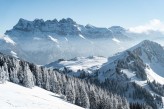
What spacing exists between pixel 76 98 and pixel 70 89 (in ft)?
15.6

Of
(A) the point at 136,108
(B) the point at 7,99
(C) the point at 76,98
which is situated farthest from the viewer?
(A) the point at 136,108

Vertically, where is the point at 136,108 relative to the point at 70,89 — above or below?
below

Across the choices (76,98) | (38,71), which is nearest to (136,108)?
(76,98)

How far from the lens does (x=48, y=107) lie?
87688 mm

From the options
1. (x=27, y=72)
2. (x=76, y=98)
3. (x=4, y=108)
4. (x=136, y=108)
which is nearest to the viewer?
(x=4, y=108)

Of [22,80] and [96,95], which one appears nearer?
[22,80]

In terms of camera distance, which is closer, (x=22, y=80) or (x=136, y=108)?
(x=22, y=80)

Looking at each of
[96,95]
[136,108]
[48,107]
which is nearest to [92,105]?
[96,95]

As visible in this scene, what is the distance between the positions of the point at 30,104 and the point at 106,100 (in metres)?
75.6

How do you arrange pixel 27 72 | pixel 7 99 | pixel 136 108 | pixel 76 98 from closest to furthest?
pixel 7 99, pixel 27 72, pixel 76 98, pixel 136 108

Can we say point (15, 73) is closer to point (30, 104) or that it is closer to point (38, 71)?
point (38, 71)

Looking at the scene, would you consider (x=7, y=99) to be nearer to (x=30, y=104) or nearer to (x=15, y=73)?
(x=30, y=104)

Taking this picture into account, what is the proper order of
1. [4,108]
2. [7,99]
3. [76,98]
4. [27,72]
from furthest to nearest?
[76,98] → [27,72] → [7,99] → [4,108]

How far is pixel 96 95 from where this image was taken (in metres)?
159
